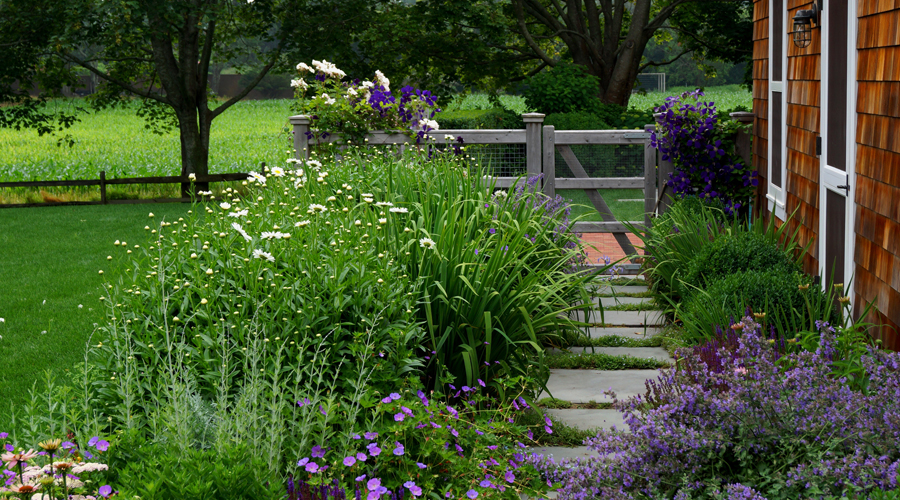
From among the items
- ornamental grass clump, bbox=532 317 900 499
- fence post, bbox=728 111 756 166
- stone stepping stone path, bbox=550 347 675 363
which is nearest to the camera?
ornamental grass clump, bbox=532 317 900 499

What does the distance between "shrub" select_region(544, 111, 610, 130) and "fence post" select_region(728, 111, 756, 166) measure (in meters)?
6.00

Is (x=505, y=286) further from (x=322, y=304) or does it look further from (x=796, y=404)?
(x=796, y=404)

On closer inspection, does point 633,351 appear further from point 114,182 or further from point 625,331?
point 114,182

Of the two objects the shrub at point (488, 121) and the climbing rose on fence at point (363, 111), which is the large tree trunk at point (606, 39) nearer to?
the shrub at point (488, 121)

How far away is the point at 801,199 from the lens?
5.55 metres

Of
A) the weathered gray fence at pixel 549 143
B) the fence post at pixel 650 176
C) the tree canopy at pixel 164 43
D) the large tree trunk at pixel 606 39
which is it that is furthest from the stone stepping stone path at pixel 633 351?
the large tree trunk at pixel 606 39

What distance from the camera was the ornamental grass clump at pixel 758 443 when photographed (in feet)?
7.17

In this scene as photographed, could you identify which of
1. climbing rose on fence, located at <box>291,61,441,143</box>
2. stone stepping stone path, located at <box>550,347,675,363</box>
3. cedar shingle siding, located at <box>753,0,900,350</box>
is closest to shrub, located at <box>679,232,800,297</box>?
cedar shingle siding, located at <box>753,0,900,350</box>

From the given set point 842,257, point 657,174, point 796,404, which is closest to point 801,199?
point 842,257

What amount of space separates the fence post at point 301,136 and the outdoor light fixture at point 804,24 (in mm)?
4332

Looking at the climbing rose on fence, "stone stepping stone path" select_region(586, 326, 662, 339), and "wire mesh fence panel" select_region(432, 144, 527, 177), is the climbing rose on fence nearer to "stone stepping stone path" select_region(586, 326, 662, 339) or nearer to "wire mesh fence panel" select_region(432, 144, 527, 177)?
"wire mesh fence panel" select_region(432, 144, 527, 177)

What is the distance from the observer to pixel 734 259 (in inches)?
198

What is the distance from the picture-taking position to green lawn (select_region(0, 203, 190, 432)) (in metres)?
4.98

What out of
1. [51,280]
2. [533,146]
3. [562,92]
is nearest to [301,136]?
[533,146]
